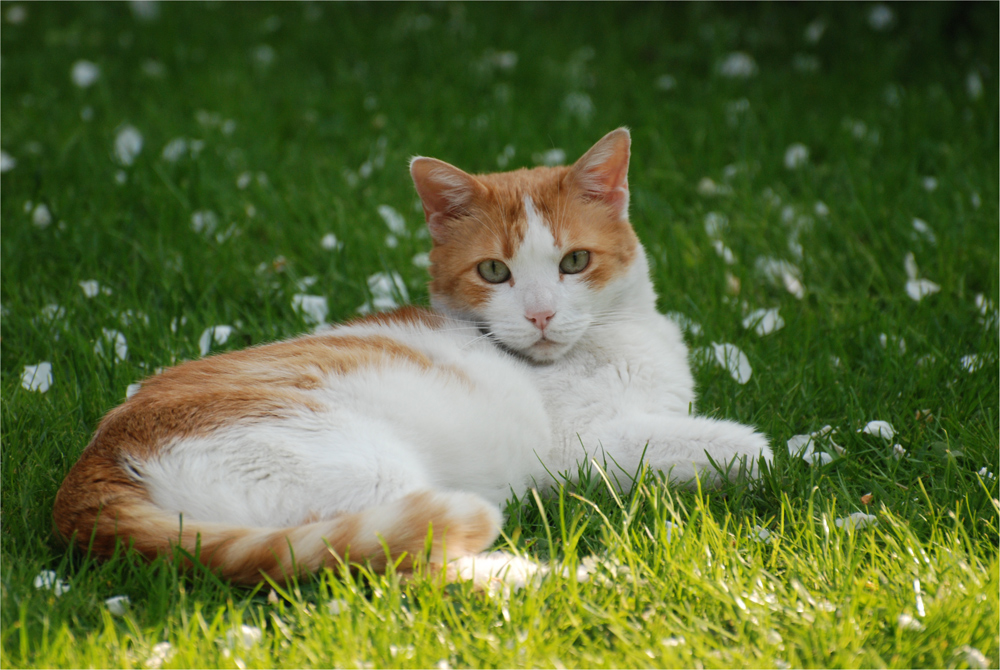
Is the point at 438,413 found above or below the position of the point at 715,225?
below

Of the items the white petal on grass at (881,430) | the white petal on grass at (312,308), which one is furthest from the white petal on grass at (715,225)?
the white petal on grass at (312,308)

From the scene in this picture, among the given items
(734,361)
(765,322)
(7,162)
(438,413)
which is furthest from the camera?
(7,162)

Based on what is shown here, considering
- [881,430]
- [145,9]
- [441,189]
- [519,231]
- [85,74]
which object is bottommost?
[881,430]

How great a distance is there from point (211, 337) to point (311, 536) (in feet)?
5.41

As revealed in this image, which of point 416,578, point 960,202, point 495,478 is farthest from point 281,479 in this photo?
point 960,202

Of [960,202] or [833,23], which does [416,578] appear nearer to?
[960,202]

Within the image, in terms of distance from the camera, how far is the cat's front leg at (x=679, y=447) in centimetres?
242

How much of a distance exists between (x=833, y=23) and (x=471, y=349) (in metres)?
5.53

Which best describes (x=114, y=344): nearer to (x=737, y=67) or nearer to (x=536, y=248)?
(x=536, y=248)

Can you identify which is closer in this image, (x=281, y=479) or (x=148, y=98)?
(x=281, y=479)

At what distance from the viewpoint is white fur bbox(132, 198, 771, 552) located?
78.6 inches

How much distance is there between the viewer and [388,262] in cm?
391

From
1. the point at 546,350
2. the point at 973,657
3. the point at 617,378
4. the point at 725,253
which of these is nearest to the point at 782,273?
the point at 725,253

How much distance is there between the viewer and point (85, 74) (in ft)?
19.8
